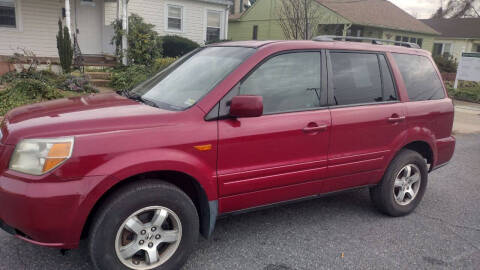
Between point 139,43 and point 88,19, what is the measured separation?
2.67m

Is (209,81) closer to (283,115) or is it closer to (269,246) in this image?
(283,115)

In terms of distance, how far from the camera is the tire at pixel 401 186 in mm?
4320

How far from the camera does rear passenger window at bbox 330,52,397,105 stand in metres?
3.91

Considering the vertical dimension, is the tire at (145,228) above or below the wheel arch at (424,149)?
below

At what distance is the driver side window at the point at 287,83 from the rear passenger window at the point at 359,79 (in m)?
0.25

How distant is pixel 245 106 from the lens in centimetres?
307

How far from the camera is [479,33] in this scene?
35.2m

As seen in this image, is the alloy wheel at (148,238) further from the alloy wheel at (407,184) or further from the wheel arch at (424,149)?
the wheel arch at (424,149)

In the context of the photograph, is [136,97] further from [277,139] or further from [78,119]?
[277,139]

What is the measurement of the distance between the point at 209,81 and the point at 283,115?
27.7 inches

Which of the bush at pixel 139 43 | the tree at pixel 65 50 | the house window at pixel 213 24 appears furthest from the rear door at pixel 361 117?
the house window at pixel 213 24

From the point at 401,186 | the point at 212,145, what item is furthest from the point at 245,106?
the point at 401,186

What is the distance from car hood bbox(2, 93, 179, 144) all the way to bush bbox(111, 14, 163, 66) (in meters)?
10.5

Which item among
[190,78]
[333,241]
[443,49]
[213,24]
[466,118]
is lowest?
[333,241]
